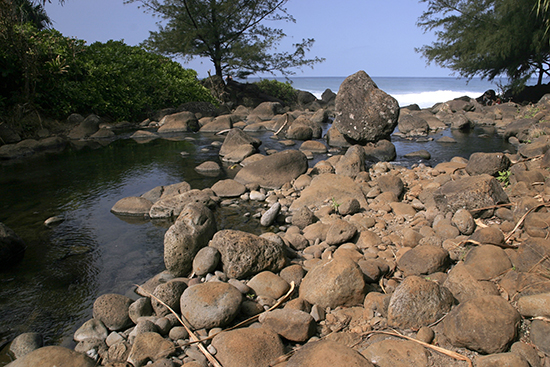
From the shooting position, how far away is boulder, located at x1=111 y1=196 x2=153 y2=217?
7082 millimetres

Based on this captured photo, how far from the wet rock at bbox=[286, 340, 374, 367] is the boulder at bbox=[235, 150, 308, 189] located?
5.72m

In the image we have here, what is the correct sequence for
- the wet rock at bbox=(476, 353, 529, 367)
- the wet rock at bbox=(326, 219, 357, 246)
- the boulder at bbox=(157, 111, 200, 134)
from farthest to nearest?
1. the boulder at bbox=(157, 111, 200, 134)
2. the wet rock at bbox=(326, 219, 357, 246)
3. the wet rock at bbox=(476, 353, 529, 367)

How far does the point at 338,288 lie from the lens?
3.82 metres

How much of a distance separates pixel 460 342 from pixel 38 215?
7251 mm

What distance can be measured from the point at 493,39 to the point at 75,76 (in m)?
19.4

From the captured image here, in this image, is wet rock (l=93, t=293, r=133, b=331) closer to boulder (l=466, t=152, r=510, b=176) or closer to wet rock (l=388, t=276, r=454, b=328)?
wet rock (l=388, t=276, r=454, b=328)

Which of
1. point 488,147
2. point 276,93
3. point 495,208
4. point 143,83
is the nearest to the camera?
point 495,208

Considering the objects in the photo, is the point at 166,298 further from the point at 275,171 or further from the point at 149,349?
the point at 275,171

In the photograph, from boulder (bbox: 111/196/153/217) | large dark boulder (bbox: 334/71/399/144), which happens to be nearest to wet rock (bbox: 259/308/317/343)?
boulder (bbox: 111/196/153/217)

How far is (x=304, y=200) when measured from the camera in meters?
7.18

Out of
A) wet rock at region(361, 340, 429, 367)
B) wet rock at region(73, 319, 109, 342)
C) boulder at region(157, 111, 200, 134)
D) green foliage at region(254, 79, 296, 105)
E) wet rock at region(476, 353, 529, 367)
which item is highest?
green foliage at region(254, 79, 296, 105)

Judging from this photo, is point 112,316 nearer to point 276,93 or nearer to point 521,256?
point 521,256

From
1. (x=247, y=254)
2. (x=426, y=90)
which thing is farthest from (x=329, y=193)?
(x=426, y=90)

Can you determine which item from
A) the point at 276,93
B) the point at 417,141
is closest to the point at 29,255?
the point at 417,141
